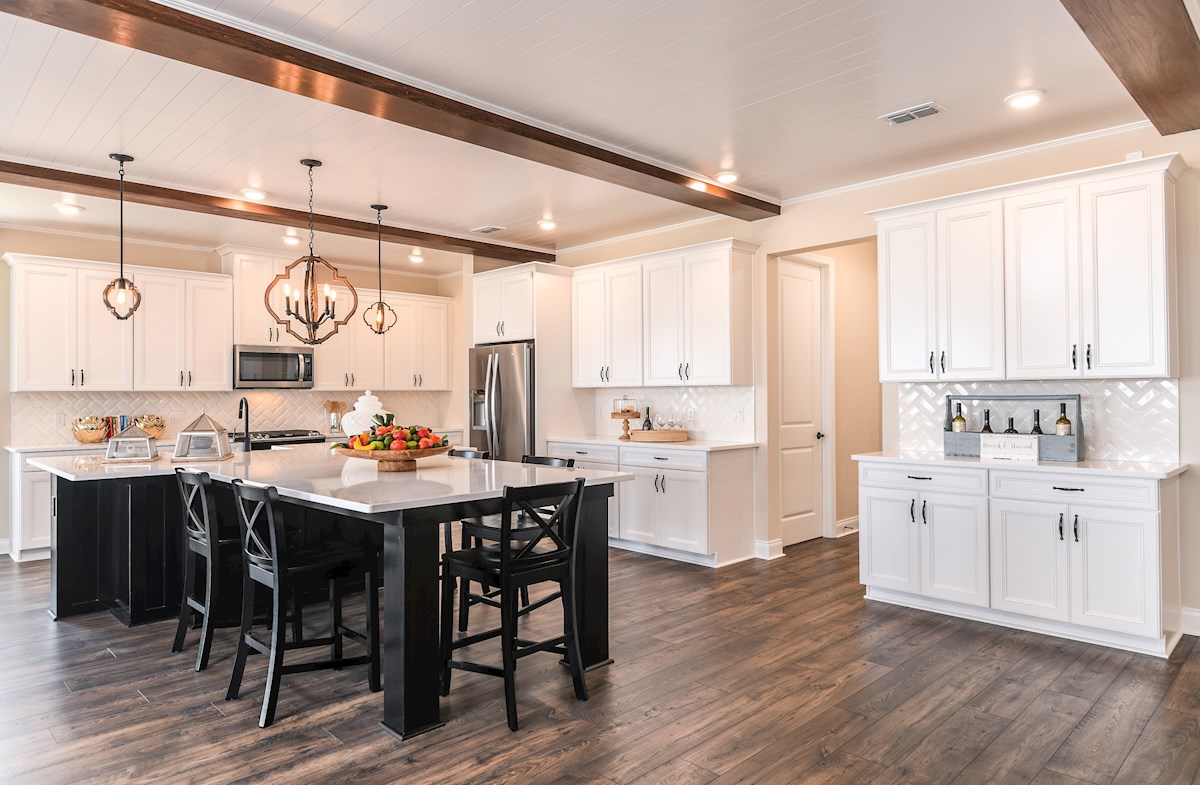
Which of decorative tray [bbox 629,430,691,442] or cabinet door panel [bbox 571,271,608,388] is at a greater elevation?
cabinet door panel [bbox 571,271,608,388]

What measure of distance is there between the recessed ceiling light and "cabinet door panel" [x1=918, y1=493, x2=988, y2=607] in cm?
209

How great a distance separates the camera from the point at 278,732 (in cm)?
282

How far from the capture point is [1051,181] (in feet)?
13.3

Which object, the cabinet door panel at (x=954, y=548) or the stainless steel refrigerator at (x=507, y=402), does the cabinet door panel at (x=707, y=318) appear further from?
the cabinet door panel at (x=954, y=548)

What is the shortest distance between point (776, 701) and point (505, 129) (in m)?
3.04

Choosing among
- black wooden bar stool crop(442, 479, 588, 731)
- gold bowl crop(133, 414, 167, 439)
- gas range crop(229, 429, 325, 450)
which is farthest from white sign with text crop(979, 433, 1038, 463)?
gold bowl crop(133, 414, 167, 439)

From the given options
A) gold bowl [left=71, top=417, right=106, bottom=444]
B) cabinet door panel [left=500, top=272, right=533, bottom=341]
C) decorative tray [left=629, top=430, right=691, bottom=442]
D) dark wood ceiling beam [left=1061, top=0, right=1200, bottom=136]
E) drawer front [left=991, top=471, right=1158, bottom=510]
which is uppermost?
dark wood ceiling beam [left=1061, top=0, right=1200, bottom=136]

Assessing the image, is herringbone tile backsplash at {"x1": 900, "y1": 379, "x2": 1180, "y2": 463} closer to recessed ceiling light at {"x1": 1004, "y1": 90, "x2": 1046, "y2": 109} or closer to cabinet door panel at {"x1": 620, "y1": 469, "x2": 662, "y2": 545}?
recessed ceiling light at {"x1": 1004, "y1": 90, "x2": 1046, "y2": 109}

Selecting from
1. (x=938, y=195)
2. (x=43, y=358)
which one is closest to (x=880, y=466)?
(x=938, y=195)

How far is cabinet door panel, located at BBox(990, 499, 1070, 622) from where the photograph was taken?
153 inches

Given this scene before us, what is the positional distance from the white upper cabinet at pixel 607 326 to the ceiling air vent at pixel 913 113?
264 cm

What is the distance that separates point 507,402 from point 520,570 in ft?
12.7

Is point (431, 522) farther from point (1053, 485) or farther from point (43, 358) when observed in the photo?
point (43, 358)

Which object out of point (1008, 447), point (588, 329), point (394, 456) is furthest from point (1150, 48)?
point (588, 329)
